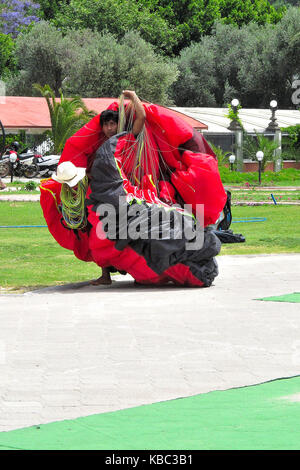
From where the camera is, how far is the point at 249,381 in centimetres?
551

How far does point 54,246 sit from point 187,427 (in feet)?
31.4

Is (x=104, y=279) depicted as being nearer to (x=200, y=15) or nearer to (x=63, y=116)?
(x=63, y=116)

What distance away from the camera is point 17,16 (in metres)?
73.9

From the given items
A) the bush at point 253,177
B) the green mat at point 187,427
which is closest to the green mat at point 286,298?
the green mat at point 187,427

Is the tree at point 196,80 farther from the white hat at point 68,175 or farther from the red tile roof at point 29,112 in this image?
the white hat at point 68,175

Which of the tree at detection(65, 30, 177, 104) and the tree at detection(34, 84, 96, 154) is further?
the tree at detection(65, 30, 177, 104)

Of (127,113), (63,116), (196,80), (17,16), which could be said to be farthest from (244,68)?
(127,113)

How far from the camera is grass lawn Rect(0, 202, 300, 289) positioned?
35.0ft

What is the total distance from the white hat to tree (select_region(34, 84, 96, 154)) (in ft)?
93.5

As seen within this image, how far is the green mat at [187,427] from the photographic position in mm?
4230

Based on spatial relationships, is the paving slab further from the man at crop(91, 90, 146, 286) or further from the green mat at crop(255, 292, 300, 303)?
the man at crop(91, 90, 146, 286)

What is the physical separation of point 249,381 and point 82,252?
4.39 meters

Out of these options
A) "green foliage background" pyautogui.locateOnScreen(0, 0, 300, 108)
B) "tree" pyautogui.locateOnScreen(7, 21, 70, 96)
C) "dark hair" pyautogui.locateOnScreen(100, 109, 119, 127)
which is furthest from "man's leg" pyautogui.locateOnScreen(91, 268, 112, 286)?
"tree" pyautogui.locateOnScreen(7, 21, 70, 96)

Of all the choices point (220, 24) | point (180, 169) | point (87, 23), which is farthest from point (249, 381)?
point (220, 24)
